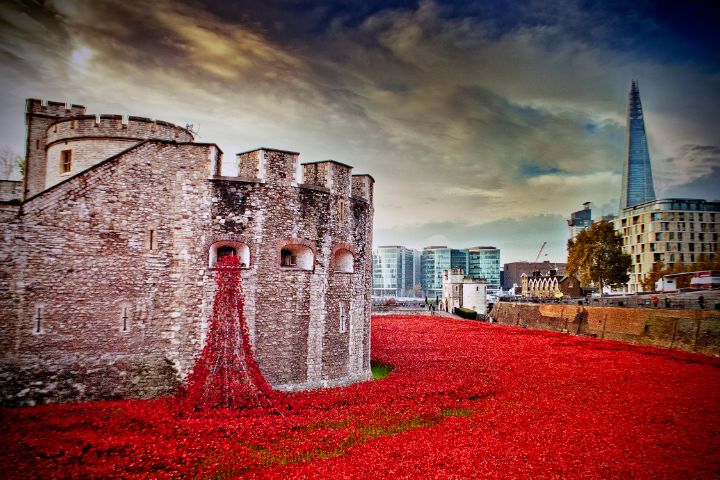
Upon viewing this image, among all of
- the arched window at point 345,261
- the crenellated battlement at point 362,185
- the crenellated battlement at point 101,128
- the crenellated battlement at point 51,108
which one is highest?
the crenellated battlement at point 51,108

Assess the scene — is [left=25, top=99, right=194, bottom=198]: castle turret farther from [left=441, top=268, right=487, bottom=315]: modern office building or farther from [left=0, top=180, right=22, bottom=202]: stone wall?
[left=441, top=268, right=487, bottom=315]: modern office building

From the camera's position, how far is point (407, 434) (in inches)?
515

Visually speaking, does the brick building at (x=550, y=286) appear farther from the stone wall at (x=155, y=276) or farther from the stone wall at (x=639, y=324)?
the stone wall at (x=155, y=276)

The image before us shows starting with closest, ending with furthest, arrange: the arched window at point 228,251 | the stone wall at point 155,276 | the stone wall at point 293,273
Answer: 1. the stone wall at point 155,276
2. the arched window at point 228,251
3. the stone wall at point 293,273

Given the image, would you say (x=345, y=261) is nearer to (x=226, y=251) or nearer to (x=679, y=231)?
(x=226, y=251)

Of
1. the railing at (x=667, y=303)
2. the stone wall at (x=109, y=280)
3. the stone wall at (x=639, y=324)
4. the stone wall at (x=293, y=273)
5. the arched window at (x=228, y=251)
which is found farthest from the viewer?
the railing at (x=667, y=303)

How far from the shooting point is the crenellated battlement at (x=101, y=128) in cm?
1809

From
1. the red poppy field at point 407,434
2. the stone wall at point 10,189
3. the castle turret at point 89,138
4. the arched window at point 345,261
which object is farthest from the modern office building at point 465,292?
the stone wall at point 10,189

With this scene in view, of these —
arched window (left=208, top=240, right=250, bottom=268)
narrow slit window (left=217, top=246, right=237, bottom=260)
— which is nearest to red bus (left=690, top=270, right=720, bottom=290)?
arched window (left=208, top=240, right=250, bottom=268)

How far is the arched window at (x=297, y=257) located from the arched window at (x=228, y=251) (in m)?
1.61

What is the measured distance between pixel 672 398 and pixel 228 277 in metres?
18.0

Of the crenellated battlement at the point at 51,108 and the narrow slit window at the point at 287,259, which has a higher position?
the crenellated battlement at the point at 51,108

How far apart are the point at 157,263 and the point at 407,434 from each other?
1075 cm

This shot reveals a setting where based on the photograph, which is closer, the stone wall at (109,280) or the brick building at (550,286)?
the stone wall at (109,280)
